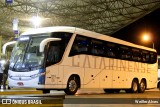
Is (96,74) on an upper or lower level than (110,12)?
lower

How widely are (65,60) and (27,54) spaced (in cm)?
170

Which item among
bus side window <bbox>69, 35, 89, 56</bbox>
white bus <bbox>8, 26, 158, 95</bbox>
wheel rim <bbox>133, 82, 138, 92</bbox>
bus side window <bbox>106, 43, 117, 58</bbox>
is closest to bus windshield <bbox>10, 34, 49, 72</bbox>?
white bus <bbox>8, 26, 158, 95</bbox>

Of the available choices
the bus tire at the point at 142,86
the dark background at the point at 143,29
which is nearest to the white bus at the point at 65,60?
the bus tire at the point at 142,86

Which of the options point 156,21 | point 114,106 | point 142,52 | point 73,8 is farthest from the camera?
point 156,21

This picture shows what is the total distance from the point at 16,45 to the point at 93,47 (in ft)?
12.7

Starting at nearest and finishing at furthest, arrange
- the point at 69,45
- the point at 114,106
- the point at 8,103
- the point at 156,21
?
the point at 8,103, the point at 114,106, the point at 69,45, the point at 156,21

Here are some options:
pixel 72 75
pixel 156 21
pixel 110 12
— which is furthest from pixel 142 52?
pixel 156 21

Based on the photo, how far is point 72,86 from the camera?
15734 mm

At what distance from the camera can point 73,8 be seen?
40.3 meters

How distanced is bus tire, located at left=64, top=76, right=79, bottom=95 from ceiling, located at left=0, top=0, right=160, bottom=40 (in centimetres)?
2172

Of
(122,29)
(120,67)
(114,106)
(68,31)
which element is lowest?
(114,106)

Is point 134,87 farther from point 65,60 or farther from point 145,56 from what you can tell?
point 65,60

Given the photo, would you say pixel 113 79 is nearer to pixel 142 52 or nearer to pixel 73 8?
pixel 142 52

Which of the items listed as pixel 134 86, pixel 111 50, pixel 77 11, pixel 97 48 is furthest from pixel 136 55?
pixel 77 11
